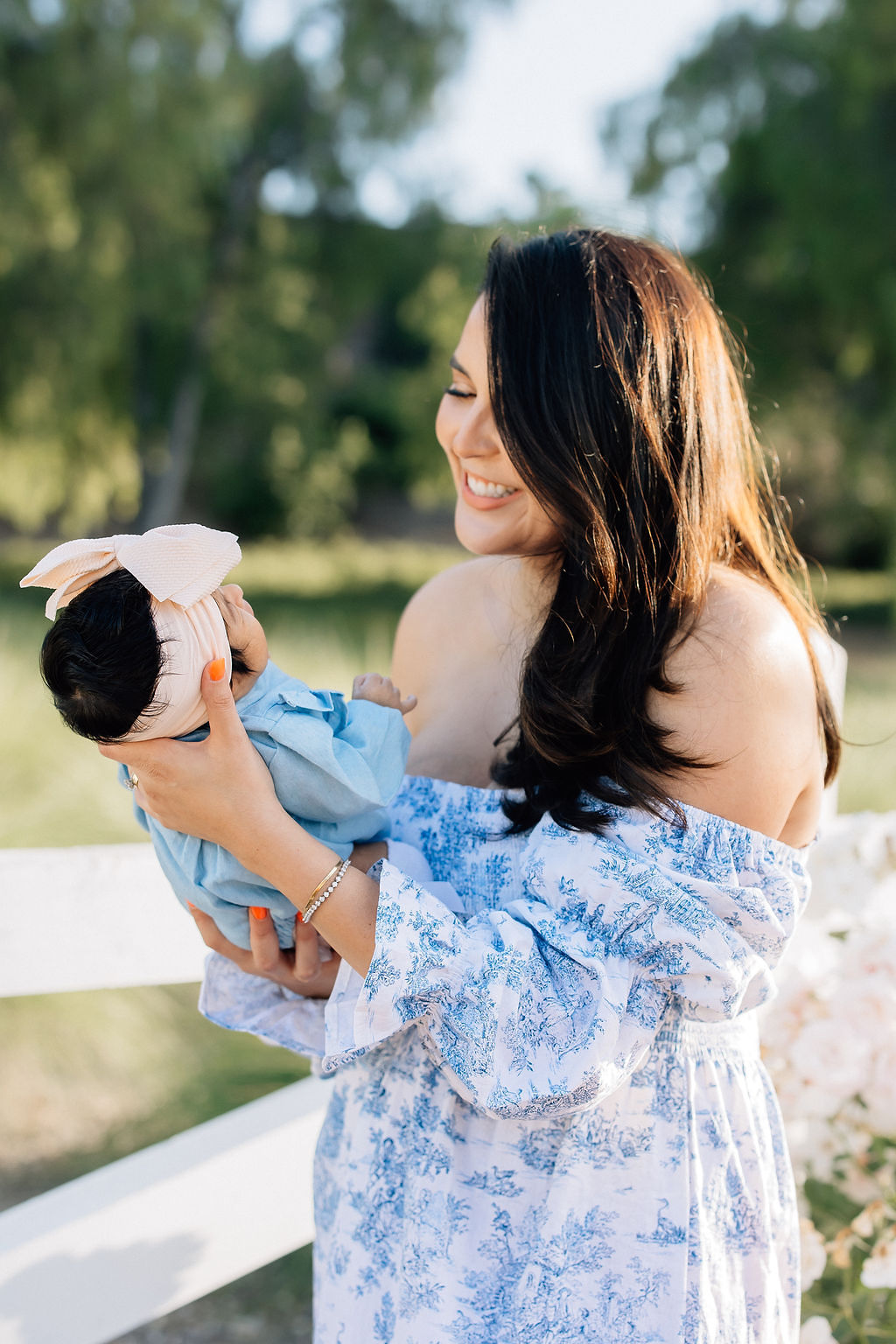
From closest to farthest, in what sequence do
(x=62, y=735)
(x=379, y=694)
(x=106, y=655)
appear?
(x=106, y=655) → (x=379, y=694) → (x=62, y=735)

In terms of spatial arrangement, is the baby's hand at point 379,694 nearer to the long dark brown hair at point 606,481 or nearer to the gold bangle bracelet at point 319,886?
the long dark brown hair at point 606,481

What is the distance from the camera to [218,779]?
Answer: 1.13m

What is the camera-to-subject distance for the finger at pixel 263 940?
1239 mm

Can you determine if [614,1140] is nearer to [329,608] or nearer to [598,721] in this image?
[598,721]

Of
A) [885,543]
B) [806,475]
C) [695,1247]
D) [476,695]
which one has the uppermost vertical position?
[476,695]

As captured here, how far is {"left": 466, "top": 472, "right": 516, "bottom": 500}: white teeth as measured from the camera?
137cm

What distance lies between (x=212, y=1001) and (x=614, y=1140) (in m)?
0.58

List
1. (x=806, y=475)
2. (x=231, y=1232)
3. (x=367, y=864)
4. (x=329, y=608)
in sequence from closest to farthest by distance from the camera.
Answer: (x=367, y=864) → (x=231, y=1232) → (x=329, y=608) → (x=806, y=475)

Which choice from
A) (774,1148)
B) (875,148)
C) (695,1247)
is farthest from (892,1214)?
(875,148)

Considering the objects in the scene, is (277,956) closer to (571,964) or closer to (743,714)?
(571,964)

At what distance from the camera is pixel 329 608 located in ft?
33.7

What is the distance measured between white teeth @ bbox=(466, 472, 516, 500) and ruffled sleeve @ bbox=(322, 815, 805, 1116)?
1.57 ft

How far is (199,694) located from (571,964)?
50cm

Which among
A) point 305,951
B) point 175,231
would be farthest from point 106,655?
point 175,231
